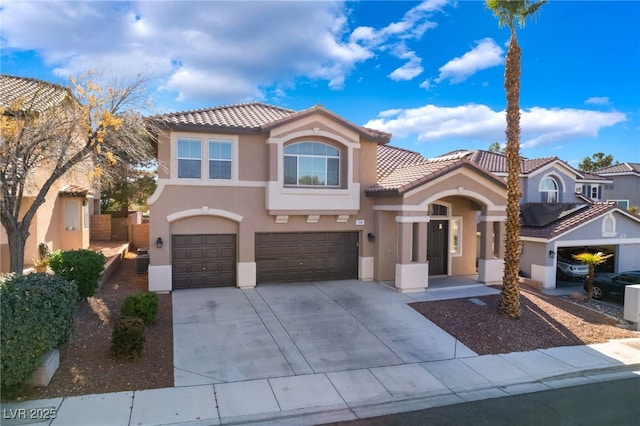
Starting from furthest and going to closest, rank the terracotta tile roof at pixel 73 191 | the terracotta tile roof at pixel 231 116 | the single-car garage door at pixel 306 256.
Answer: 1. the terracotta tile roof at pixel 73 191
2. the single-car garage door at pixel 306 256
3. the terracotta tile roof at pixel 231 116

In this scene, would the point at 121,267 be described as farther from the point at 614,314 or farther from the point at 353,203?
the point at 614,314

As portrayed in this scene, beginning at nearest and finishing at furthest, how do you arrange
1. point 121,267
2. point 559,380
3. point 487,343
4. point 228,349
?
1. point 559,380
2. point 228,349
3. point 487,343
4. point 121,267

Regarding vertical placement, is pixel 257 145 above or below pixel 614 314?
above

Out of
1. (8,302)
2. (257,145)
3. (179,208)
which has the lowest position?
(8,302)

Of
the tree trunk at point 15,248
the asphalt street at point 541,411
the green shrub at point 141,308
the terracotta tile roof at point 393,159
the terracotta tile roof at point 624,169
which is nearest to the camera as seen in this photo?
the asphalt street at point 541,411

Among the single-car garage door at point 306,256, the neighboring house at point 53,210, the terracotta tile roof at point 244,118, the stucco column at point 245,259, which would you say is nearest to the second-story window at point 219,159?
the terracotta tile roof at point 244,118

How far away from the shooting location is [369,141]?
16641 mm

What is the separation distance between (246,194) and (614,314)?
46.1 feet

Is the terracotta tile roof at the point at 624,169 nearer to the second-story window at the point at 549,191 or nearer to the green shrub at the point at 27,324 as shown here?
the second-story window at the point at 549,191

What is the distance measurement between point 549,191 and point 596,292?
945cm

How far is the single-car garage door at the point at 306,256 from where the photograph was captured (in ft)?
51.6

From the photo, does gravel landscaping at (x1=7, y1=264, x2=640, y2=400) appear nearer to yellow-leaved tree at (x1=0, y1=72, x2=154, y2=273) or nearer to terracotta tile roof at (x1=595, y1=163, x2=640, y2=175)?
yellow-leaved tree at (x1=0, y1=72, x2=154, y2=273)

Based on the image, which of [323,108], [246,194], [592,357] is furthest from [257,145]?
[592,357]

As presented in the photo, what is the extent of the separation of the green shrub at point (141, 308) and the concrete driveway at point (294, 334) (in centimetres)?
77
